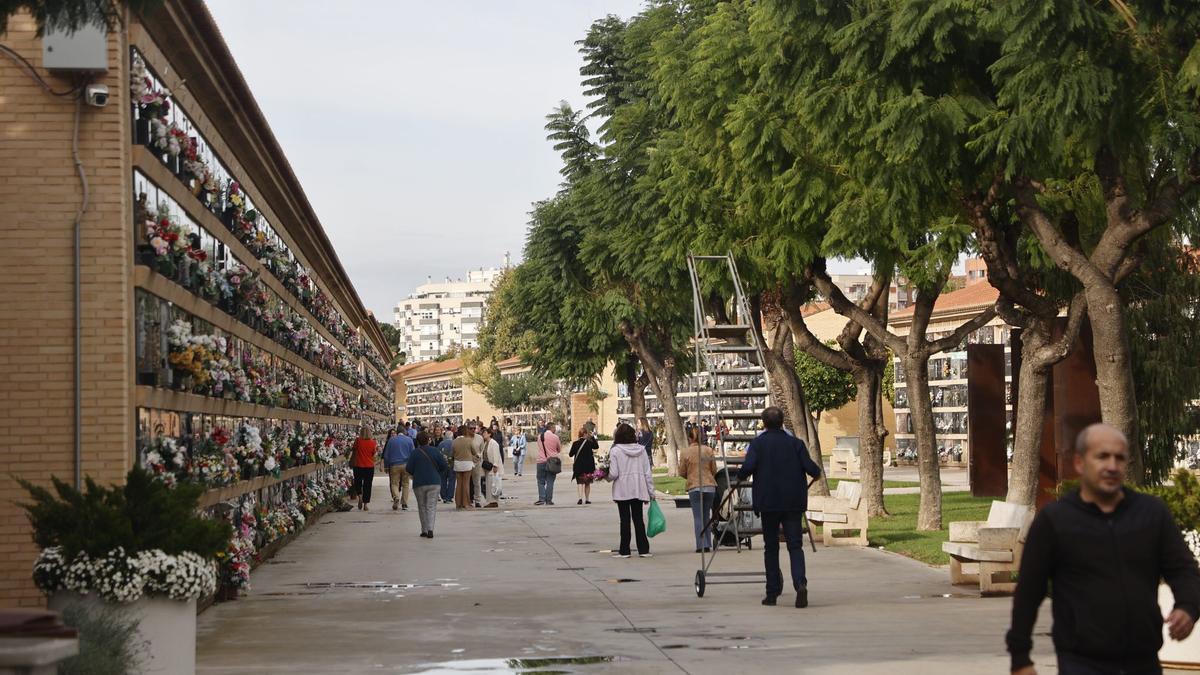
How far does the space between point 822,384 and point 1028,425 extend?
53639 mm

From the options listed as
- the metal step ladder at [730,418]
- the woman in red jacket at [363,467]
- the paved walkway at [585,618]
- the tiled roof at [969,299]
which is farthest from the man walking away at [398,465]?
the tiled roof at [969,299]

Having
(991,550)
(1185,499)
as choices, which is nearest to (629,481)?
(991,550)

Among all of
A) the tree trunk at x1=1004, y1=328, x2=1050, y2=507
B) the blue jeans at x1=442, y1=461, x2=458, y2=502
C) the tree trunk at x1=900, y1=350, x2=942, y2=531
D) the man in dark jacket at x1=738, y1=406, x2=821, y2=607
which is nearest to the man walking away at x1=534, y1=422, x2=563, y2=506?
the blue jeans at x1=442, y1=461, x2=458, y2=502

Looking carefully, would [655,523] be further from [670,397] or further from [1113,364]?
[670,397]

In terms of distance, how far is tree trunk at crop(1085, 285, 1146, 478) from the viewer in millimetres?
18031

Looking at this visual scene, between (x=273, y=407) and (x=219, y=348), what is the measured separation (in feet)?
22.5

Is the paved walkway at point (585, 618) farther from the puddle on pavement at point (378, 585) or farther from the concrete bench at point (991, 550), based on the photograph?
the concrete bench at point (991, 550)

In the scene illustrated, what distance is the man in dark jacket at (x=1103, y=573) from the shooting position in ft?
20.6

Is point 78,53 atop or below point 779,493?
atop

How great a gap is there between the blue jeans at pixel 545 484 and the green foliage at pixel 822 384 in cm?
3533

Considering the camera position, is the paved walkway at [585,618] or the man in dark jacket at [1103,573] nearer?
the man in dark jacket at [1103,573]

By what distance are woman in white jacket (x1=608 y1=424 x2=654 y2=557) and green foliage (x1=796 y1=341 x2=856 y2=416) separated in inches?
2082

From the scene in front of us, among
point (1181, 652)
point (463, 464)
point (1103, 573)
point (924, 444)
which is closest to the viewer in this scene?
point (1103, 573)

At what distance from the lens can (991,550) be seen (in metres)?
16.6
